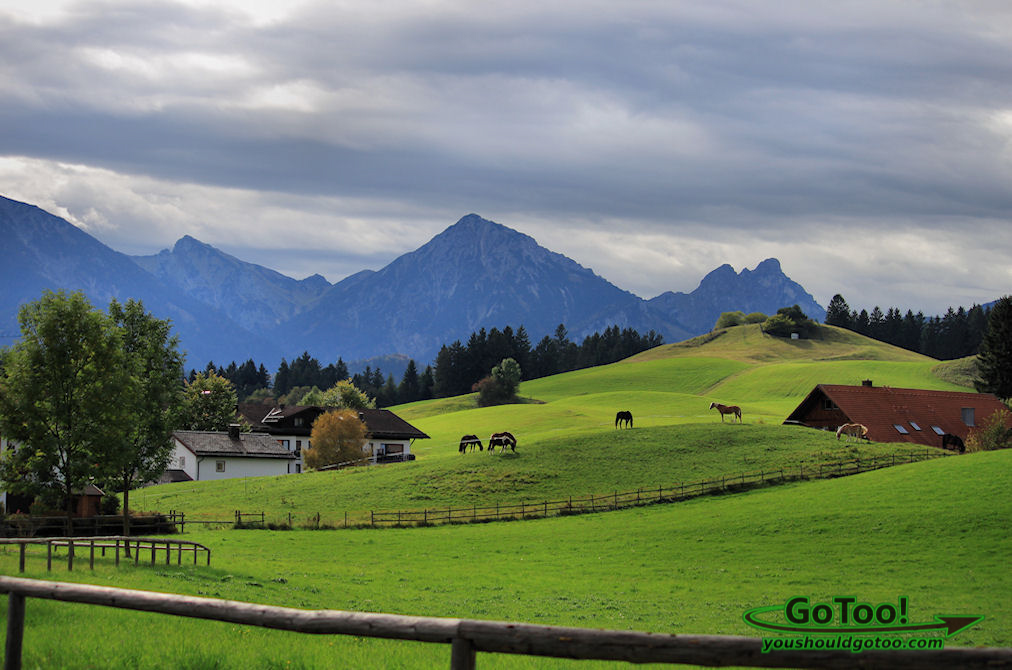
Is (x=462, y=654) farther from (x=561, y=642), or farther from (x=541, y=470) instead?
(x=541, y=470)

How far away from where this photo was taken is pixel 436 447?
107m

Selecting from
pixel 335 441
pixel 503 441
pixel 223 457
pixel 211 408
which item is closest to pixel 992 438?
pixel 503 441

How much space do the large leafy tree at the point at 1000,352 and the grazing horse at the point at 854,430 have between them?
1877 inches

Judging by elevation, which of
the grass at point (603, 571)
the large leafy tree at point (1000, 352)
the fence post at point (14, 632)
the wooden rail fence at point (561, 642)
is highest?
the large leafy tree at point (1000, 352)

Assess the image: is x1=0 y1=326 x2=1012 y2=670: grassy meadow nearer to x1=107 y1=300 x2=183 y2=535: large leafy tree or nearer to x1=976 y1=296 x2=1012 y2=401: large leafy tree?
x1=107 y1=300 x2=183 y2=535: large leafy tree

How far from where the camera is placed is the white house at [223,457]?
91.3 metres

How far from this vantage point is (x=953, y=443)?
81.7 metres

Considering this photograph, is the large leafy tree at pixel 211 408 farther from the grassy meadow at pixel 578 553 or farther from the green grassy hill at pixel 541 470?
the grassy meadow at pixel 578 553

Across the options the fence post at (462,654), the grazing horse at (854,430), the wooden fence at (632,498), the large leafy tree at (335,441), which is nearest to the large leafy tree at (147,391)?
the wooden fence at (632,498)

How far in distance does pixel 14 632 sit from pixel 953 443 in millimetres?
87672

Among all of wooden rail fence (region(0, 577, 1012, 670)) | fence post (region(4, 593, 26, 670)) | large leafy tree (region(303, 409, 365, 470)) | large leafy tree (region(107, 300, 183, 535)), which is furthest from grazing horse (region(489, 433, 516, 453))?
wooden rail fence (region(0, 577, 1012, 670))

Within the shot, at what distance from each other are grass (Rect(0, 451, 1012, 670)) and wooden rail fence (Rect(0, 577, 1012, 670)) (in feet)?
10.0

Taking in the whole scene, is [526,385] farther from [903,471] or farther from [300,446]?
[903,471]

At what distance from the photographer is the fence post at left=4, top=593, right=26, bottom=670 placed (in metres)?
8.55
